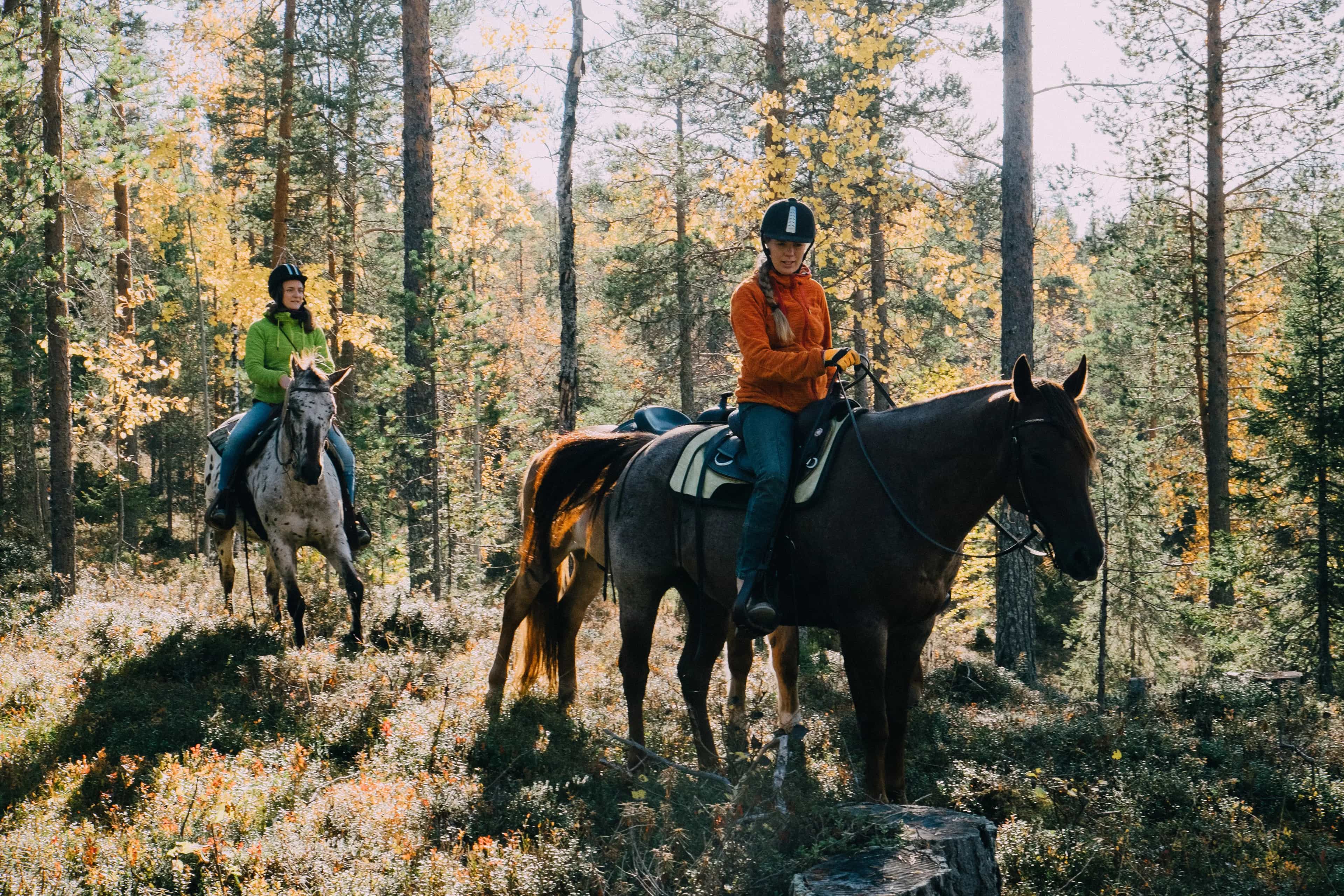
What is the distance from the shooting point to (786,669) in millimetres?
6664

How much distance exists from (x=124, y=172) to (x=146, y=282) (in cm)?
528

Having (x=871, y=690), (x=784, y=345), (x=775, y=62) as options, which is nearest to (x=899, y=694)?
(x=871, y=690)

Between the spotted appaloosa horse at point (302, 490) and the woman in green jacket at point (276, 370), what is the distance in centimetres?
20

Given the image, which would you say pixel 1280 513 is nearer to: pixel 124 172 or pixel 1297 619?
pixel 1297 619

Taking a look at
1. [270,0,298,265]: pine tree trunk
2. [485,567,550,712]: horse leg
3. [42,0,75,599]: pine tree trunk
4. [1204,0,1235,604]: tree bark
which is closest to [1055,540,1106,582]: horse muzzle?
[485,567,550,712]: horse leg

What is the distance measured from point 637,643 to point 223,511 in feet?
17.9

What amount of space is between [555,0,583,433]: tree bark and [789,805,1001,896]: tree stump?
8628 mm

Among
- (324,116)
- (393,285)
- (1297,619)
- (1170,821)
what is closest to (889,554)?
(1170,821)

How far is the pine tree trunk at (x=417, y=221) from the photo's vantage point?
13.1m

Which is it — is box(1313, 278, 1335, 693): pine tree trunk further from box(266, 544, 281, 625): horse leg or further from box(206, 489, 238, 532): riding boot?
box(206, 489, 238, 532): riding boot

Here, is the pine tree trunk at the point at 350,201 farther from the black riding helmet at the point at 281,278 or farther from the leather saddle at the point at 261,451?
the black riding helmet at the point at 281,278

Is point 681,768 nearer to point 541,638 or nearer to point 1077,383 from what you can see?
point 541,638

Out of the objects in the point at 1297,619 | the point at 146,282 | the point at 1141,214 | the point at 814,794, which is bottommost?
the point at 1297,619

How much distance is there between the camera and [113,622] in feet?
30.6
